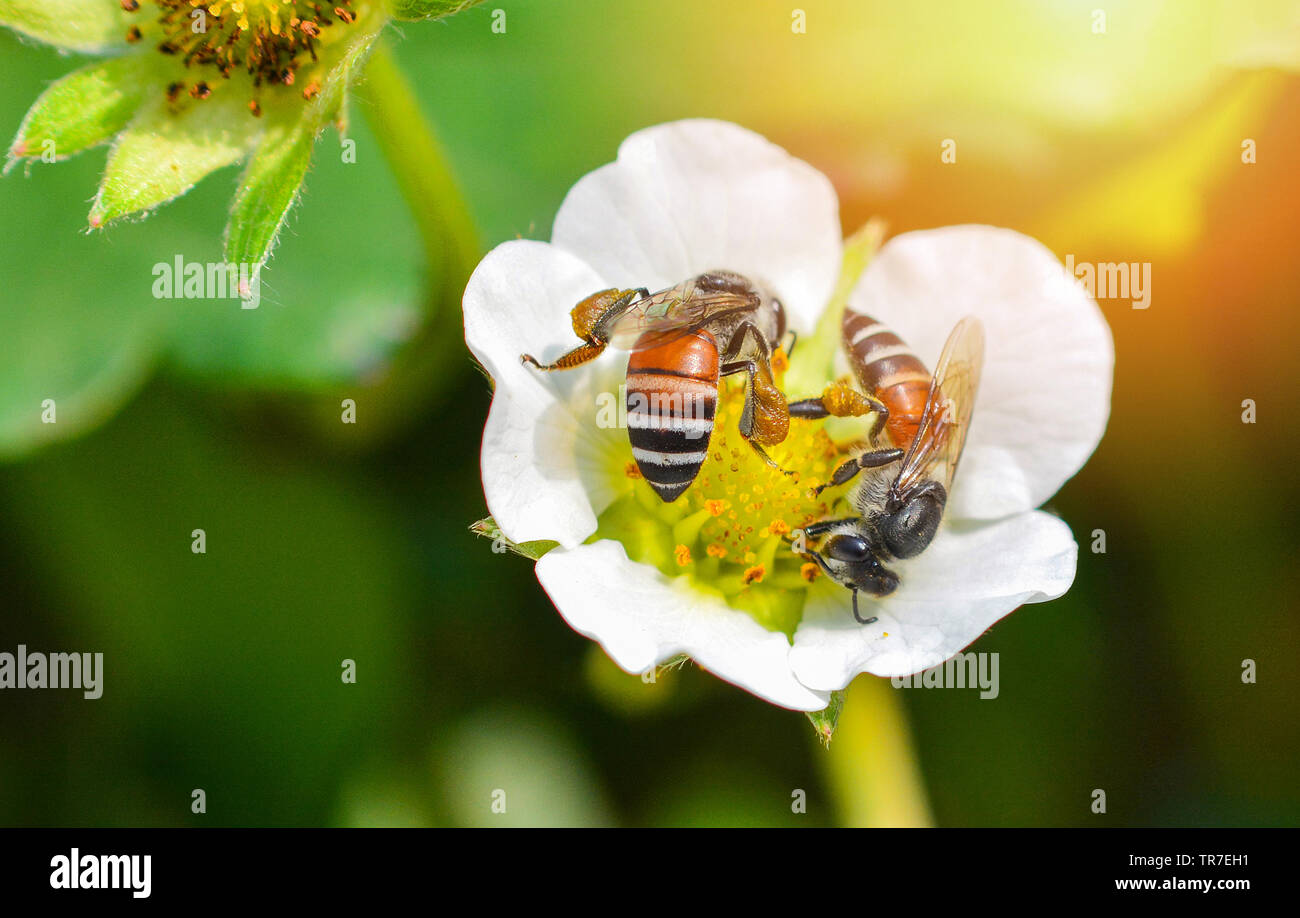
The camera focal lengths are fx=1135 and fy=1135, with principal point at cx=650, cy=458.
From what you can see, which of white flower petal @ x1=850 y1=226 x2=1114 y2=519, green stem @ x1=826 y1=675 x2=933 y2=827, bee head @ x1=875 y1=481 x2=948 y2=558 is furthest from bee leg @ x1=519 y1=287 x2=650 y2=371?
green stem @ x1=826 y1=675 x2=933 y2=827

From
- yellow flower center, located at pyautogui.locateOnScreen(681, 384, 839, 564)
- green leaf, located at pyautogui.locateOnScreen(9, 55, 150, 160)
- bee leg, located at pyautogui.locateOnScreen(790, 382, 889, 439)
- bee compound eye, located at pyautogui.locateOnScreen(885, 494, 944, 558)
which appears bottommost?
bee compound eye, located at pyautogui.locateOnScreen(885, 494, 944, 558)

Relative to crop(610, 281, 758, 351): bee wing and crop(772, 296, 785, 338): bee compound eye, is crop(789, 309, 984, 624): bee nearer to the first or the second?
crop(772, 296, 785, 338): bee compound eye

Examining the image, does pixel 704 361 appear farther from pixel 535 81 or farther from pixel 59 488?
pixel 59 488

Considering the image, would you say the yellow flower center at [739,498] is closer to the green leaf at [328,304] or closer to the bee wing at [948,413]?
the bee wing at [948,413]

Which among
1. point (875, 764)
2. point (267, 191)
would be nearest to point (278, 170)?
point (267, 191)

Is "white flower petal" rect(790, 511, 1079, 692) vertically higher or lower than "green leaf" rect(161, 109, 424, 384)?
lower
